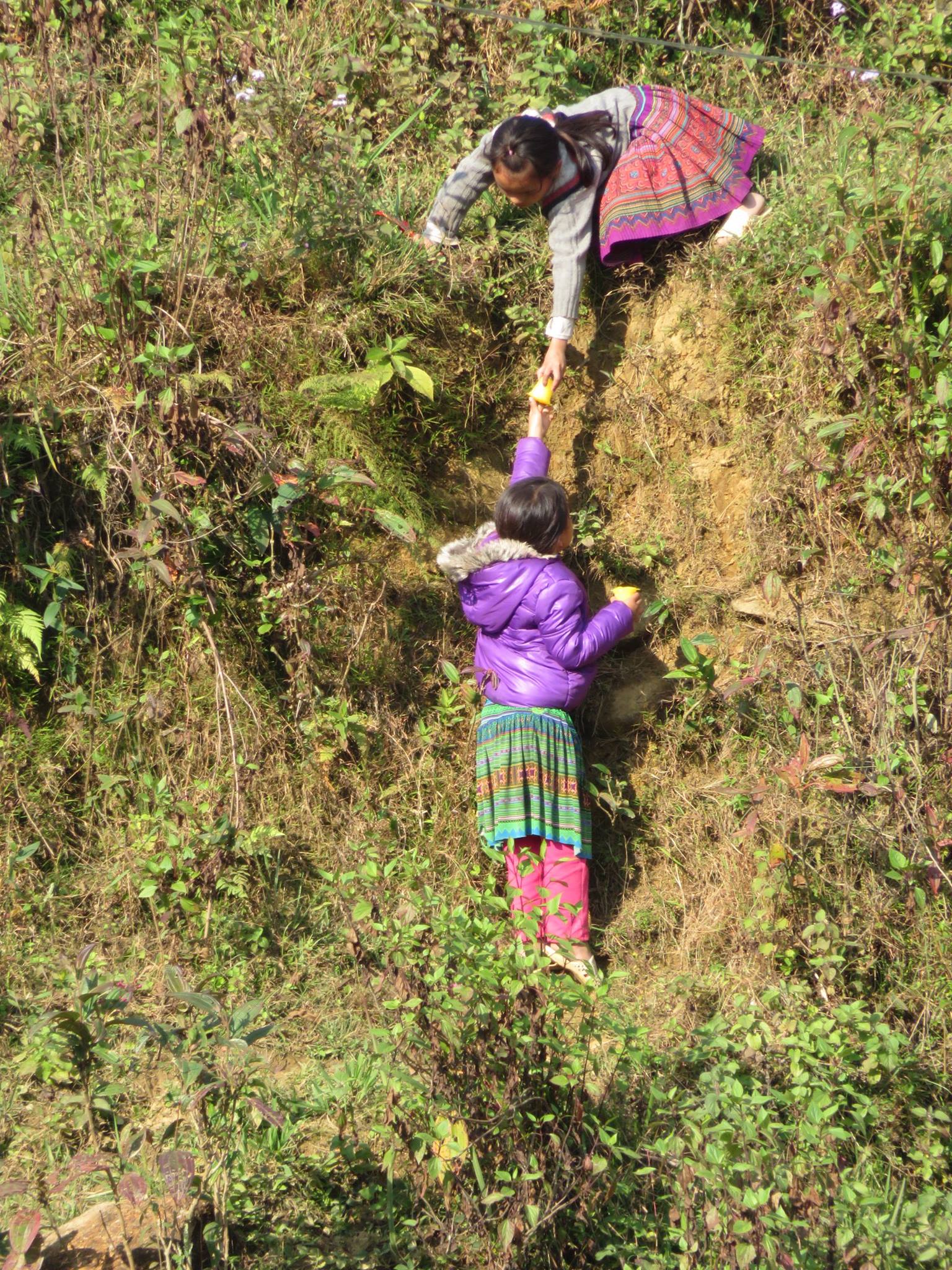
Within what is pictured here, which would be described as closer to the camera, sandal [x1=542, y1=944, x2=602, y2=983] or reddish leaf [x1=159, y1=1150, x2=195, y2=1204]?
reddish leaf [x1=159, y1=1150, x2=195, y2=1204]

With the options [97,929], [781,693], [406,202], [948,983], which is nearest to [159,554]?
[97,929]

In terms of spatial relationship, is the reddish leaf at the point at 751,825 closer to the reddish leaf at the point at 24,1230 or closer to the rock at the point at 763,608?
the rock at the point at 763,608

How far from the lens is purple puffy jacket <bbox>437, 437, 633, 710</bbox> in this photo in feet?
13.1

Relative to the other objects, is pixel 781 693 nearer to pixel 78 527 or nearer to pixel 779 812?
pixel 779 812

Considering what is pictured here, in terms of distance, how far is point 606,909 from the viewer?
4.42 m

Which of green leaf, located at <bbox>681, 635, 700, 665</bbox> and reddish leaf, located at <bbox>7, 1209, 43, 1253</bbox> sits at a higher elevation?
green leaf, located at <bbox>681, 635, 700, 665</bbox>

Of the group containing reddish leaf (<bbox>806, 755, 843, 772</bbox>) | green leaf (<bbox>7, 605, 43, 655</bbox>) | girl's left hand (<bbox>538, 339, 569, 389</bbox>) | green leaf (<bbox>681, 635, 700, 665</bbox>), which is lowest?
reddish leaf (<bbox>806, 755, 843, 772</bbox>)

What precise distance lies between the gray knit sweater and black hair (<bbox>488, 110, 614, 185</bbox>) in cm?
4

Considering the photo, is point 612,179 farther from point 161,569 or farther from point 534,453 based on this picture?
point 161,569

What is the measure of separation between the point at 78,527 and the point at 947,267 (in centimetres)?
340

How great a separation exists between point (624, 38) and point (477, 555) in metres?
2.46

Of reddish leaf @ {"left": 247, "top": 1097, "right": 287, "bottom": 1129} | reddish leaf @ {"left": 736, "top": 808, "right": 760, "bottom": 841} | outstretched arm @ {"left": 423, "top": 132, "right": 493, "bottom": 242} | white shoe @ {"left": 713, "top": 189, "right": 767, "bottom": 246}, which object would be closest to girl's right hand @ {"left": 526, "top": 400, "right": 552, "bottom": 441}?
outstretched arm @ {"left": 423, "top": 132, "right": 493, "bottom": 242}

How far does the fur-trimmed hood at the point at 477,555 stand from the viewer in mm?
4020

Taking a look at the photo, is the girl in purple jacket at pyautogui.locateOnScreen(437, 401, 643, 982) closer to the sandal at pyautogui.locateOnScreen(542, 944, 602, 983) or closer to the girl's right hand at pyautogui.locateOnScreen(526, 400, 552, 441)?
the sandal at pyautogui.locateOnScreen(542, 944, 602, 983)
